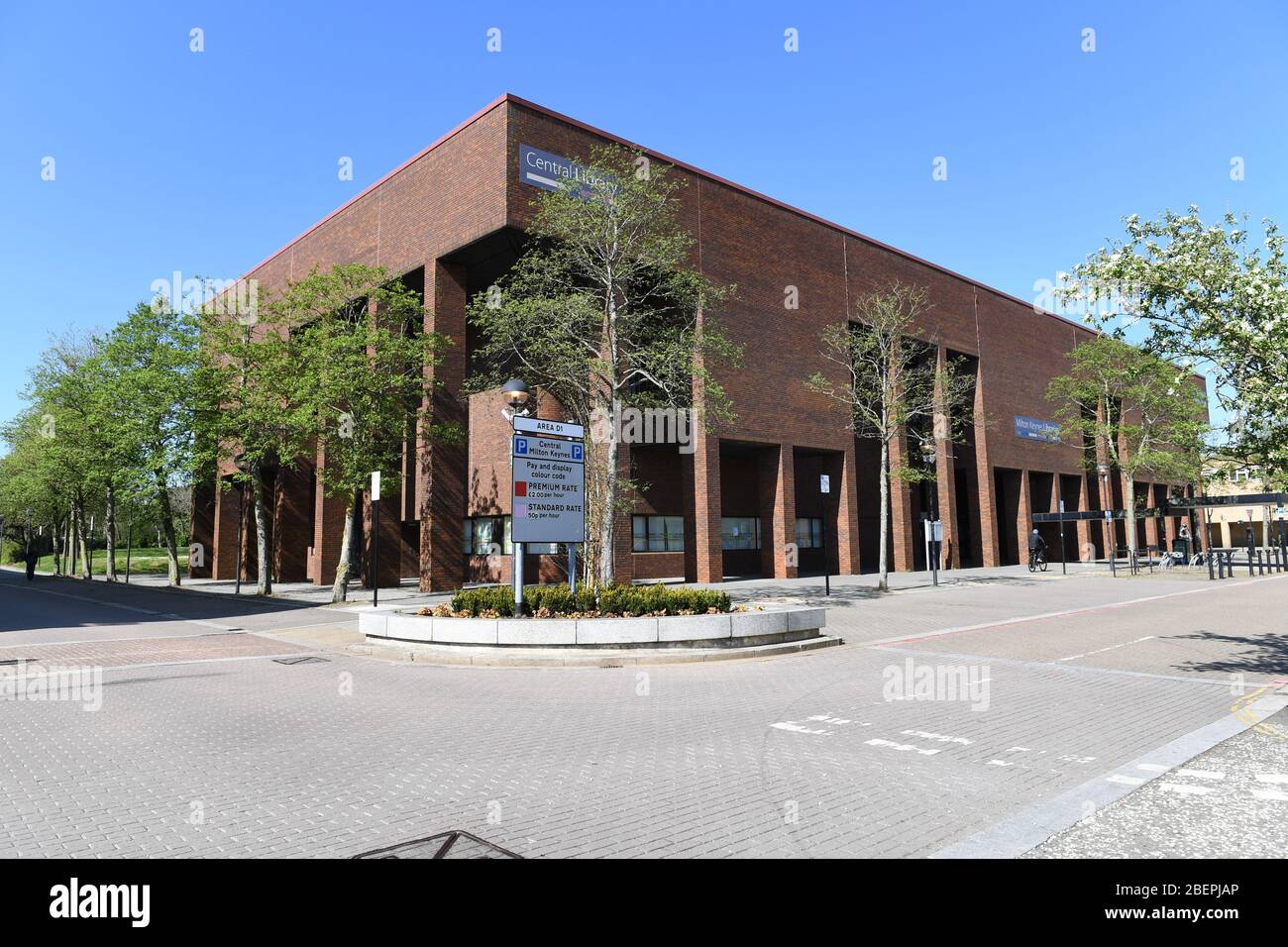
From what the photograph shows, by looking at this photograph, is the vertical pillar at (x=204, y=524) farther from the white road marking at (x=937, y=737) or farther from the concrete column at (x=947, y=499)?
the white road marking at (x=937, y=737)

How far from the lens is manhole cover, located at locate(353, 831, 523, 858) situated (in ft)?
13.4

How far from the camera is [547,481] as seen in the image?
14.0 metres

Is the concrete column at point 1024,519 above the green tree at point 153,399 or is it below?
below

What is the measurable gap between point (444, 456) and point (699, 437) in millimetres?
9823

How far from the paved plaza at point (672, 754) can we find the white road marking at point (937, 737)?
3.6 inches

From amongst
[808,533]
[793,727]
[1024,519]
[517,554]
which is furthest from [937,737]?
[1024,519]

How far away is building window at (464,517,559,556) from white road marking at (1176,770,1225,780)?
25.8 meters

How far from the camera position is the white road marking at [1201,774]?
5672mm

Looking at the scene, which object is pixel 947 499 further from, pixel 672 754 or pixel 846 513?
pixel 672 754

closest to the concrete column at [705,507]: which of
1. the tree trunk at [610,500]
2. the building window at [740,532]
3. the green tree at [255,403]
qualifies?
the building window at [740,532]

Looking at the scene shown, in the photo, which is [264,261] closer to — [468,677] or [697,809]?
[468,677]

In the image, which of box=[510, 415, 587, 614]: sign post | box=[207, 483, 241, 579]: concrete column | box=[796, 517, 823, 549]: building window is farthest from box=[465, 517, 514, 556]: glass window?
box=[207, 483, 241, 579]: concrete column
